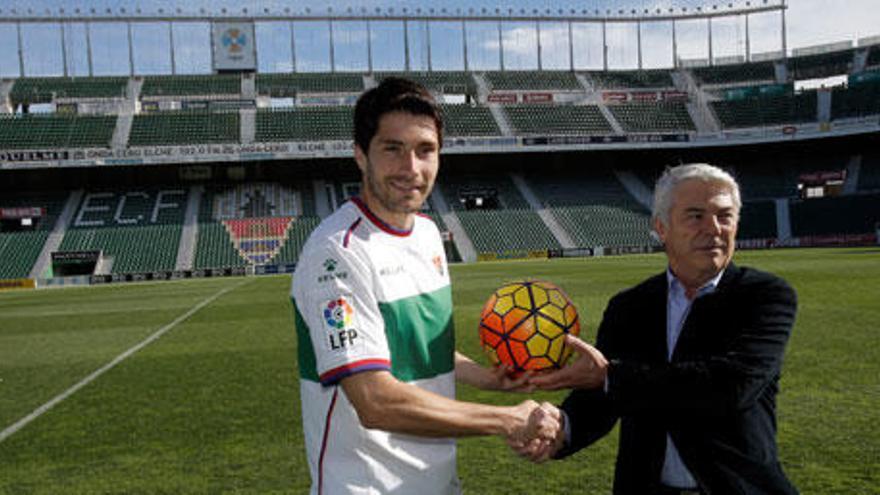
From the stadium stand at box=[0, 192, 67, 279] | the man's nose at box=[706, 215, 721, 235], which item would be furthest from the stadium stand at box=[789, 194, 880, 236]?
the stadium stand at box=[0, 192, 67, 279]

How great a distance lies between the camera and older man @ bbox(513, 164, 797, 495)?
2.31 meters

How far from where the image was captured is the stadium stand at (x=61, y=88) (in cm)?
4691

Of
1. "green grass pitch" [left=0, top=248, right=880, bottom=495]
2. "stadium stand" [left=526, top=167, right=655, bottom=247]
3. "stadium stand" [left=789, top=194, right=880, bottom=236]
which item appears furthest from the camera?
"stadium stand" [left=526, top=167, right=655, bottom=247]

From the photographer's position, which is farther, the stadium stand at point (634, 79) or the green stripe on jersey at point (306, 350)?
the stadium stand at point (634, 79)

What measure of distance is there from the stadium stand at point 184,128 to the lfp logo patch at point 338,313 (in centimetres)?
4300

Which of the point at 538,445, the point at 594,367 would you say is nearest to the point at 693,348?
the point at 594,367

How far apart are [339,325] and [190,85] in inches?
2057

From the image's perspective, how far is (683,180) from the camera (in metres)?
2.45

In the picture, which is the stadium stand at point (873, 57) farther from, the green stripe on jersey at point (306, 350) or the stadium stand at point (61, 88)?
the green stripe on jersey at point (306, 350)

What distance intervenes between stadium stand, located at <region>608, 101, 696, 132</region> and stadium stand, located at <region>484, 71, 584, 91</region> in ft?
17.1

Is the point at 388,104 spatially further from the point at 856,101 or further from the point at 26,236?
the point at 856,101

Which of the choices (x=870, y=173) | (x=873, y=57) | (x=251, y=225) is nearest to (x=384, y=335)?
(x=251, y=225)

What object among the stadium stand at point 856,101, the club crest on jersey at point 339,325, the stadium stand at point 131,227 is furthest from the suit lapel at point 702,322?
the stadium stand at point 856,101

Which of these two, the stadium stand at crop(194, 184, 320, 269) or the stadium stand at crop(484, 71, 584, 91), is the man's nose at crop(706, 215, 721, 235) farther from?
the stadium stand at crop(484, 71, 584, 91)
